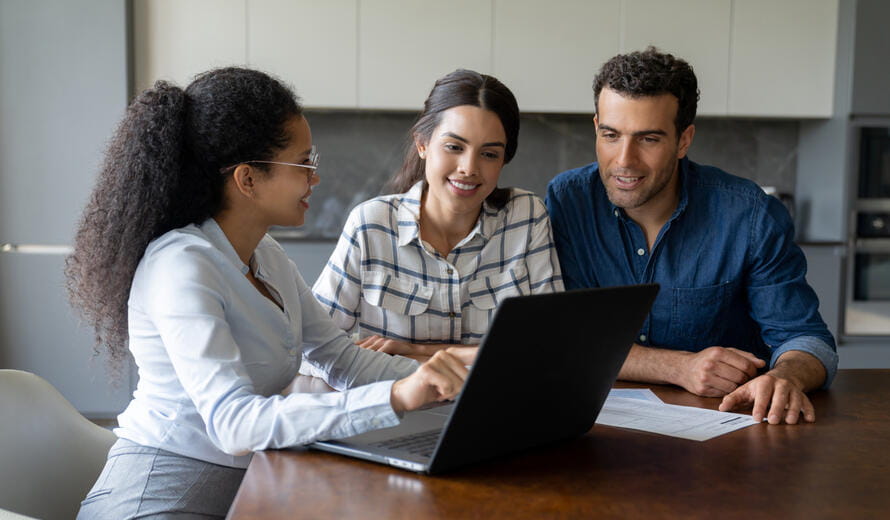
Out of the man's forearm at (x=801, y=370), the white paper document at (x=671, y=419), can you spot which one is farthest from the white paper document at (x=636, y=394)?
the man's forearm at (x=801, y=370)

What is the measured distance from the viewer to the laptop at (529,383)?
97 cm

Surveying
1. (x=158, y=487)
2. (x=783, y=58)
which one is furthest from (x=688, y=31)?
(x=158, y=487)

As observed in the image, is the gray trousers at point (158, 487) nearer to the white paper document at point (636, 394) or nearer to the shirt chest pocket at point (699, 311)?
the white paper document at point (636, 394)

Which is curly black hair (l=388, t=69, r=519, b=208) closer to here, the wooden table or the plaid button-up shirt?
the plaid button-up shirt

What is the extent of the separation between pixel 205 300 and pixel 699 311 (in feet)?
3.80

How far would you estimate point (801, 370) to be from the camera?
154cm

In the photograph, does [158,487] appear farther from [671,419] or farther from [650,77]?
[650,77]

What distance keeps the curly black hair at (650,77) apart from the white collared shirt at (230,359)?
31.4 inches

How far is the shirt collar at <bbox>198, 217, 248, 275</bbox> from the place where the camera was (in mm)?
1396

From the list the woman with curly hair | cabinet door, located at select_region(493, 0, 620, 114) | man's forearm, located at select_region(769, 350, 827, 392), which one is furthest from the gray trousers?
cabinet door, located at select_region(493, 0, 620, 114)

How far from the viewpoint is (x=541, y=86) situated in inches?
161

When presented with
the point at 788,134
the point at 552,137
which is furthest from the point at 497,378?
the point at 788,134

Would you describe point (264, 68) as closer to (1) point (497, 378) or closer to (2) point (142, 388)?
(2) point (142, 388)

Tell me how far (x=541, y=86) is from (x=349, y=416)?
3.20 meters
